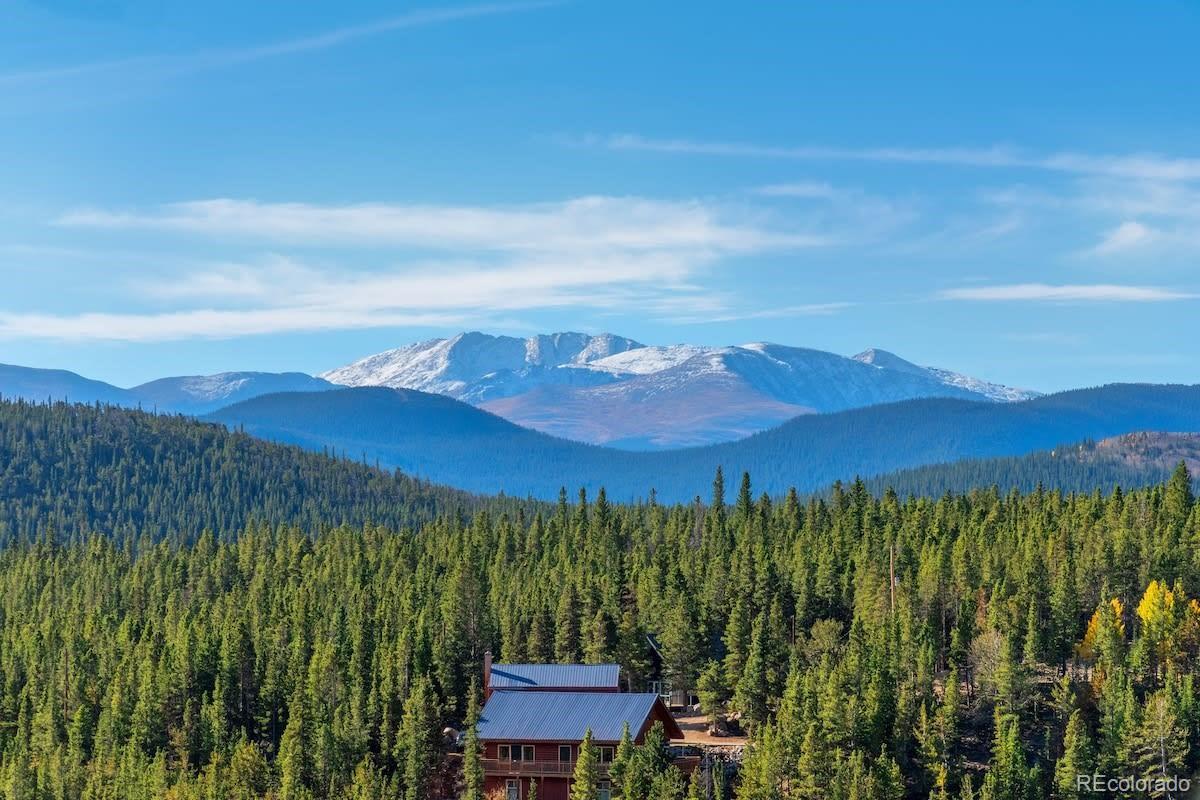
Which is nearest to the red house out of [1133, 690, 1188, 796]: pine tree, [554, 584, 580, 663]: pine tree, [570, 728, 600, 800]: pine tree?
[570, 728, 600, 800]: pine tree

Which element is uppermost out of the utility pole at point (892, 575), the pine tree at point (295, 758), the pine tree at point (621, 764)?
the utility pole at point (892, 575)

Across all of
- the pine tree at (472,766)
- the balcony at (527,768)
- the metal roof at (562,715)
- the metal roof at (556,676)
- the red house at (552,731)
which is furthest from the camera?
the metal roof at (556,676)

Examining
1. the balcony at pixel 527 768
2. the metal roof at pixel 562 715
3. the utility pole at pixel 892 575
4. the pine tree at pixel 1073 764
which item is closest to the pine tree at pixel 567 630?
the metal roof at pixel 562 715

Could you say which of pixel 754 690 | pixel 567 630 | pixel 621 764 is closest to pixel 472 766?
pixel 621 764

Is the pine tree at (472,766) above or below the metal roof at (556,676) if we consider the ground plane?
below

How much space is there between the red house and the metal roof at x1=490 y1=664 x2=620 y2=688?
419 cm

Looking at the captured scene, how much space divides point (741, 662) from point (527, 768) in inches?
1086

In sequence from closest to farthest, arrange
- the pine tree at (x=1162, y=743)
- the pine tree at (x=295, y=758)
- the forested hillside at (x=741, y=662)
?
the pine tree at (x=1162, y=743), the forested hillside at (x=741, y=662), the pine tree at (x=295, y=758)

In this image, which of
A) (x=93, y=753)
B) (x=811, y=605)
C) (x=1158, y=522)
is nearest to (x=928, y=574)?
(x=811, y=605)

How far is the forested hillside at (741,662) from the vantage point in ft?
375

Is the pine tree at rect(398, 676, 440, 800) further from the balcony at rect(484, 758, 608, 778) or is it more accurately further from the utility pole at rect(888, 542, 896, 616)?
the utility pole at rect(888, 542, 896, 616)

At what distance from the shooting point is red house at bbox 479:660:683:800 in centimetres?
11500

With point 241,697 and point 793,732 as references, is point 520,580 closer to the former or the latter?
point 241,697

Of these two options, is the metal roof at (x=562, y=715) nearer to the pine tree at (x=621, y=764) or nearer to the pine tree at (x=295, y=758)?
the pine tree at (x=621, y=764)
